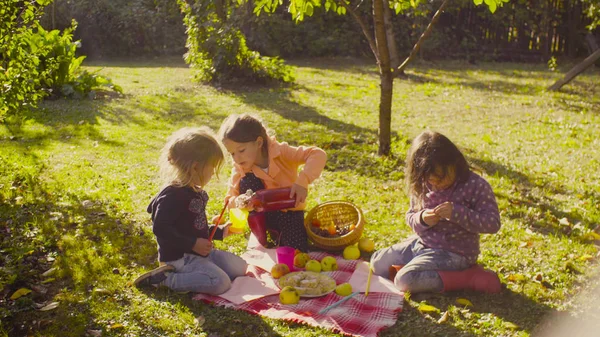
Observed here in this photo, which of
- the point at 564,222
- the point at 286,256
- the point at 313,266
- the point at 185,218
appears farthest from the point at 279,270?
the point at 564,222

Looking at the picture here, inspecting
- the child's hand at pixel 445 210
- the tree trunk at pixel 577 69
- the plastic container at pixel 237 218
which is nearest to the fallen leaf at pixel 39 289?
the plastic container at pixel 237 218

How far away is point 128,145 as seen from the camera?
7.25m

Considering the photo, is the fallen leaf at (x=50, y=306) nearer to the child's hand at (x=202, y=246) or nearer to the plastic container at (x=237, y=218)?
the child's hand at (x=202, y=246)

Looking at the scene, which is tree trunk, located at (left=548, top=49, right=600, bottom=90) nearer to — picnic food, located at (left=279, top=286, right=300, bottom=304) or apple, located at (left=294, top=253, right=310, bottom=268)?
apple, located at (left=294, top=253, right=310, bottom=268)

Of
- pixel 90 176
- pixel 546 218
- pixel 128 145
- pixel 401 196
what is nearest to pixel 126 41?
pixel 128 145

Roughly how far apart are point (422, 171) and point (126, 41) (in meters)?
14.2

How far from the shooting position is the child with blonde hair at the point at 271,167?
4297 millimetres

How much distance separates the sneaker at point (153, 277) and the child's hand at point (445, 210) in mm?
1646

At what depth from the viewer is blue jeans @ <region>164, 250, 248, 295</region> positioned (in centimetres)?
377

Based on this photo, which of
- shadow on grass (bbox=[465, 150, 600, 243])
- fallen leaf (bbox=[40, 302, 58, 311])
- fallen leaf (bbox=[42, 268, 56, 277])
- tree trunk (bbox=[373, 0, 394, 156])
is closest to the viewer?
fallen leaf (bbox=[40, 302, 58, 311])

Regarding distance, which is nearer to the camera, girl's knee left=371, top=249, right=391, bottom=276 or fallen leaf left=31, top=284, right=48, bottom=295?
fallen leaf left=31, top=284, right=48, bottom=295

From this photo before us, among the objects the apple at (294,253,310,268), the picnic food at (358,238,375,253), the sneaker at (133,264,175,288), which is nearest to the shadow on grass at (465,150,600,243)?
the picnic food at (358,238,375,253)

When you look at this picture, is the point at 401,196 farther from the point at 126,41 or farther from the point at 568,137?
the point at 126,41

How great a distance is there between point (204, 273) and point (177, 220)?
1.18 feet
